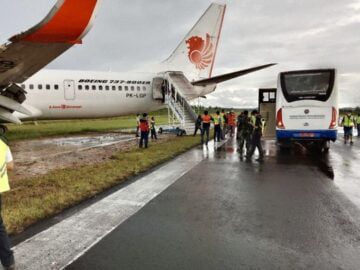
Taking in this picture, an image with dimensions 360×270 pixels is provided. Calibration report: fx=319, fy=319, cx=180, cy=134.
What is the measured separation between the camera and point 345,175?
8.95 meters

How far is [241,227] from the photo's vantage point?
194 inches

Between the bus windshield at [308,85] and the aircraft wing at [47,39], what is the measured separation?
30.9 feet

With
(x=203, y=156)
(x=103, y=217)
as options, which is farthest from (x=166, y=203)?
(x=203, y=156)

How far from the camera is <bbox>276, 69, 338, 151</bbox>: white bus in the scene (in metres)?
13.4

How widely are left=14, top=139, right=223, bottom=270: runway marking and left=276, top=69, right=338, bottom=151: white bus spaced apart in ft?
25.2

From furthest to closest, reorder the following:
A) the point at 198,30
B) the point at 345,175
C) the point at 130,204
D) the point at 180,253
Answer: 1. the point at 198,30
2. the point at 345,175
3. the point at 130,204
4. the point at 180,253

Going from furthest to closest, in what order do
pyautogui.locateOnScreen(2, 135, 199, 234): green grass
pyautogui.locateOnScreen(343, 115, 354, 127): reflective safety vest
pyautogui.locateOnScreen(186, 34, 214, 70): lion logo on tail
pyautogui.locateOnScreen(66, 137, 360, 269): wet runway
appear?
pyautogui.locateOnScreen(186, 34, 214, 70): lion logo on tail
pyautogui.locateOnScreen(343, 115, 354, 127): reflective safety vest
pyautogui.locateOnScreen(2, 135, 199, 234): green grass
pyautogui.locateOnScreen(66, 137, 360, 269): wet runway

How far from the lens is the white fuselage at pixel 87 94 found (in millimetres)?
19625

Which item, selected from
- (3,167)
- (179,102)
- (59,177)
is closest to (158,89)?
(179,102)

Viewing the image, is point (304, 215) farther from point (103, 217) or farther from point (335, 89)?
point (335, 89)

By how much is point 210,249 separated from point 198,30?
23.0m

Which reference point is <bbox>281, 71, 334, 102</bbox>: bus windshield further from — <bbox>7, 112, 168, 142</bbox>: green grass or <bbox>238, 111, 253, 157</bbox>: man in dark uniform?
<bbox>7, 112, 168, 142</bbox>: green grass

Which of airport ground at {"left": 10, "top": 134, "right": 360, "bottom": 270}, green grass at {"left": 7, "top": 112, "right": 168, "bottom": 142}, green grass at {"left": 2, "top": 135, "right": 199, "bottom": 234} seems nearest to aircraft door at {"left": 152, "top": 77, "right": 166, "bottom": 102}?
green grass at {"left": 7, "top": 112, "right": 168, "bottom": 142}

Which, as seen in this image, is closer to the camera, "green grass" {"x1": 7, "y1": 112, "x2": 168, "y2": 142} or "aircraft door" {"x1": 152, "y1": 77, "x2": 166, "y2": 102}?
"green grass" {"x1": 7, "y1": 112, "x2": 168, "y2": 142}
